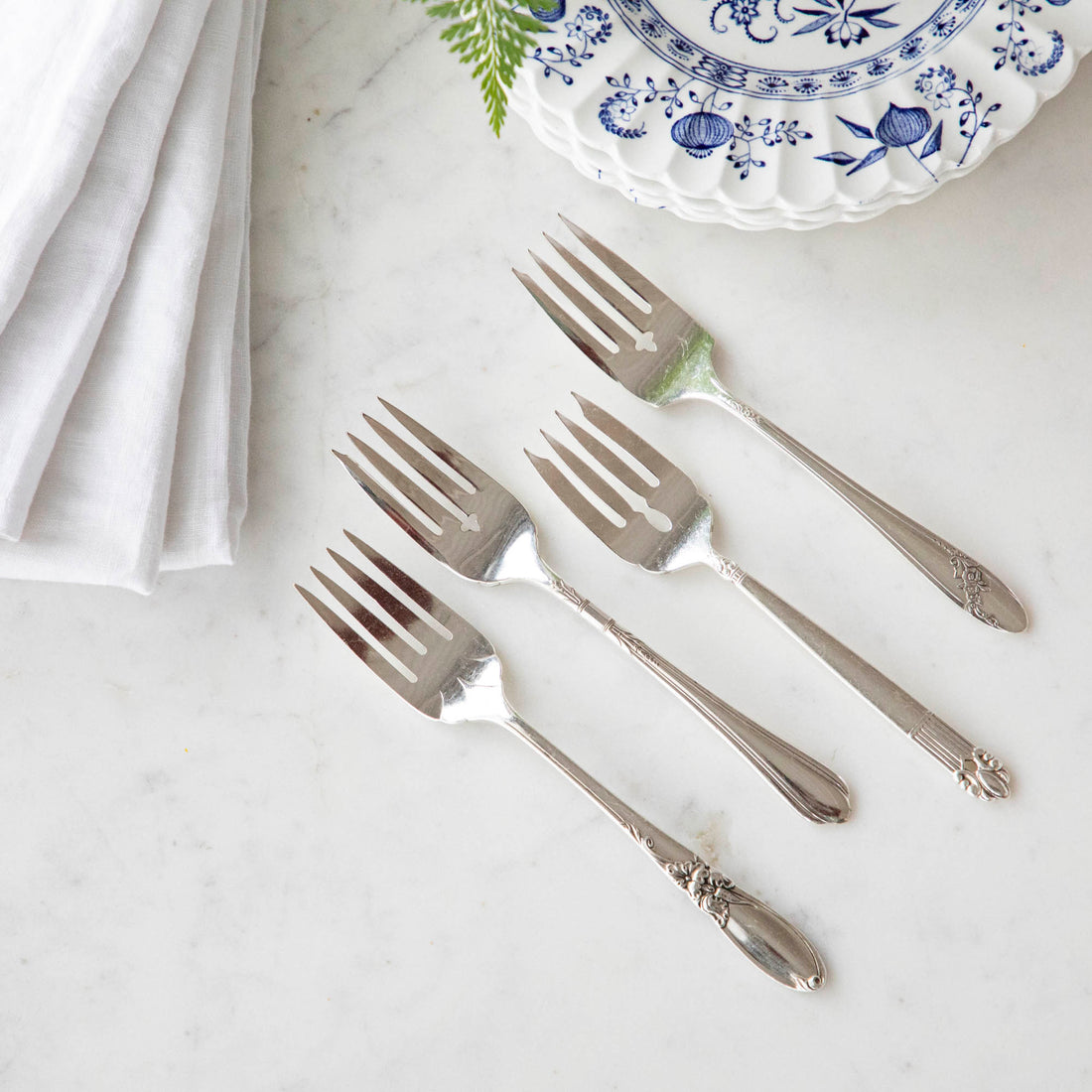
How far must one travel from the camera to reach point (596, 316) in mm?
762

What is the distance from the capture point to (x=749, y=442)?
77cm

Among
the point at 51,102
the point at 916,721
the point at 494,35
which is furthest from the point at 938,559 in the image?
the point at 51,102

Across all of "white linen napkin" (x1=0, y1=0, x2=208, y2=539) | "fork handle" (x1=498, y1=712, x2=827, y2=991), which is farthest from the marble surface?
"white linen napkin" (x1=0, y1=0, x2=208, y2=539)

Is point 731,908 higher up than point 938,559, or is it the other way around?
point 938,559

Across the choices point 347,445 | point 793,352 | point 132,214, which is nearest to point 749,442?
point 793,352

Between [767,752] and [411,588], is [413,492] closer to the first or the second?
[411,588]

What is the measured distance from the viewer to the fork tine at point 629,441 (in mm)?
746

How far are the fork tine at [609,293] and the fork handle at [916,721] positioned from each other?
26 centimetres

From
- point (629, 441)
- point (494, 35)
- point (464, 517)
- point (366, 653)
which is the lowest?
point (366, 653)

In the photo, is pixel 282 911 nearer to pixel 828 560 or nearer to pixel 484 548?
pixel 484 548

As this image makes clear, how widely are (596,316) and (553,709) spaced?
30 cm

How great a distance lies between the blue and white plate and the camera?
0.65 meters

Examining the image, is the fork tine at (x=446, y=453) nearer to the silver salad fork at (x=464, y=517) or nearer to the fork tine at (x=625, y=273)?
the silver salad fork at (x=464, y=517)

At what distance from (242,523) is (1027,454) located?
0.61 m
